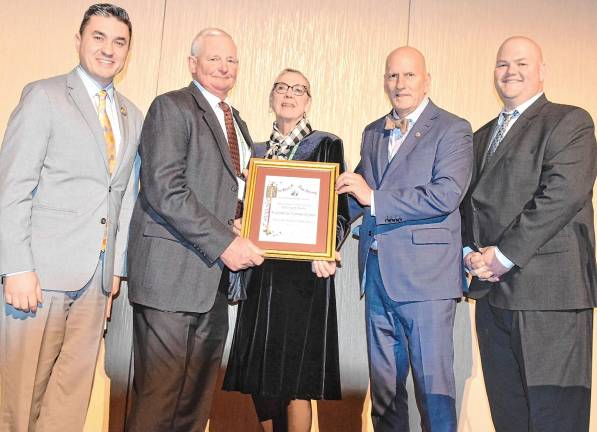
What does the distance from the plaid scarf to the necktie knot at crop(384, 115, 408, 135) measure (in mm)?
361

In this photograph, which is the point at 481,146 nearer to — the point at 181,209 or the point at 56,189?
the point at 181,209

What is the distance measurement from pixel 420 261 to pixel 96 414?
194 centimetres

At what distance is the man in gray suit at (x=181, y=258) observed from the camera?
2.46 meters

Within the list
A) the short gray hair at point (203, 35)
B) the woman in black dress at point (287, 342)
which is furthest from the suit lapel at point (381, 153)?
the short gray hair at point (203, 35)

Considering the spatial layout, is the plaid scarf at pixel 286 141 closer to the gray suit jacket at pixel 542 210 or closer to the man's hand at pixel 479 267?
the gray suit jacket at pixel 542 210

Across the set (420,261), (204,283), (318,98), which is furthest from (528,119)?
(204,283)

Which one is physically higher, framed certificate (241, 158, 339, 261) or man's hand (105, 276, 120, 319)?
framed certificate (241, 158, 339, 261)

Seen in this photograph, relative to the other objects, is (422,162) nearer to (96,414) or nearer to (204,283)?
(204,283)

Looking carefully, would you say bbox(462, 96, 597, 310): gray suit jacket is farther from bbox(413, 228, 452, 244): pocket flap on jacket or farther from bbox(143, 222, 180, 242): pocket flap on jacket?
bbox(143, 222, 180, 242): pocket flap on jacket

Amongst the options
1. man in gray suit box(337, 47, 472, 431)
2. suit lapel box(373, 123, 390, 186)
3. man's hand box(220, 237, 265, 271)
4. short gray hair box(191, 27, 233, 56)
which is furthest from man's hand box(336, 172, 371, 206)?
short gray hair box(191, 27, 233, 56)

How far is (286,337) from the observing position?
8.96 ft

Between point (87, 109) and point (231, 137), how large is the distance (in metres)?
0.60

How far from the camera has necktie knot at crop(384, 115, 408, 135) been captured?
2852 millimetres

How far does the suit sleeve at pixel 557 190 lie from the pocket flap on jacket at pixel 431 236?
0.72 ft
